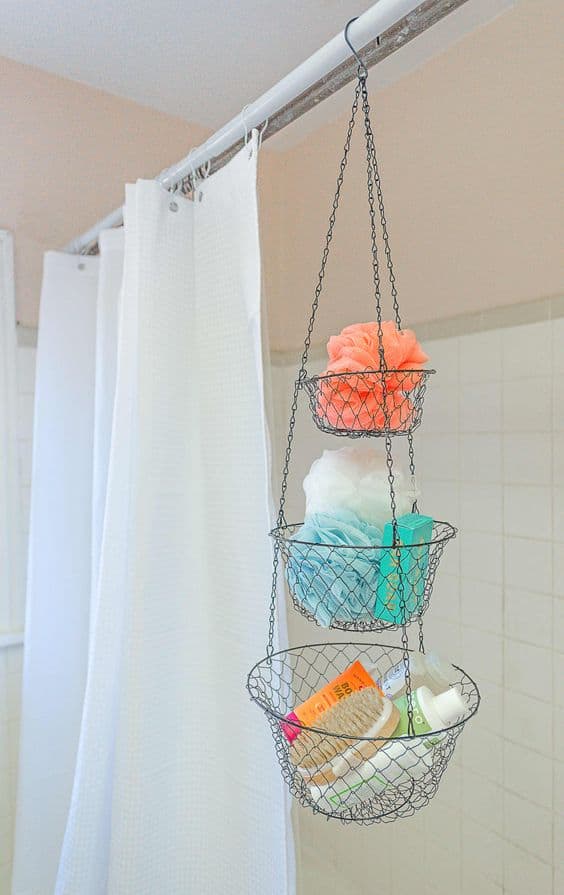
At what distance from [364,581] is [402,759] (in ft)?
0.65

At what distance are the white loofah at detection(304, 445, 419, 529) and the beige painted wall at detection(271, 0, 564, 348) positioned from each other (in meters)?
0.82

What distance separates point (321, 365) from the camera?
2.06 meters

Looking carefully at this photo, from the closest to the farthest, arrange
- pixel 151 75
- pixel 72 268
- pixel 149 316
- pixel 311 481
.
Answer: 1. pixel 311 481
2. pixel 149 316
3. pixel 72 268
4. pixel 151 75

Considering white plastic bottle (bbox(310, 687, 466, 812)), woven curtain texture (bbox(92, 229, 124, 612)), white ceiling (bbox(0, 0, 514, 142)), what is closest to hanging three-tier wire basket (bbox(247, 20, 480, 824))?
white plastic bottle (bbox(310, 687, 466, 812))

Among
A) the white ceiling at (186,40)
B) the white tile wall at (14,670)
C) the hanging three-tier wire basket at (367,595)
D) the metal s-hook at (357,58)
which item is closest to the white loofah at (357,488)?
the hanging three-tier wire basket at (367,595)

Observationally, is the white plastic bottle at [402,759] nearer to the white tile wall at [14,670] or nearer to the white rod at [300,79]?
the white rod at [300,79]

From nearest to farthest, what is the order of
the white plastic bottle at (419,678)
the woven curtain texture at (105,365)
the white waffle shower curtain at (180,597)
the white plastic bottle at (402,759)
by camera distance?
the white plastic bottle at (402,759) → the white plastic bottle at (419,678) → the white waffle shower curtain at (180,597) → the woven curtain texture at (105,365)

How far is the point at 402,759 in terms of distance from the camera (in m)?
0.76

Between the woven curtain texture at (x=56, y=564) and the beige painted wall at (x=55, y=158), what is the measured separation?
0.72 ft

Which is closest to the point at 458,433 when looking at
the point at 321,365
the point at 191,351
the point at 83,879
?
the point at 321,365

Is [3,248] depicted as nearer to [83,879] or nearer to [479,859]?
[83,879]

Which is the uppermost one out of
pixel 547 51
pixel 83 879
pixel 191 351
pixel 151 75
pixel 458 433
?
pixel 151 75

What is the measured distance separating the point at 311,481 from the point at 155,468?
36 centimetres

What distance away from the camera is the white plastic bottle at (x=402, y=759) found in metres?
0.76
